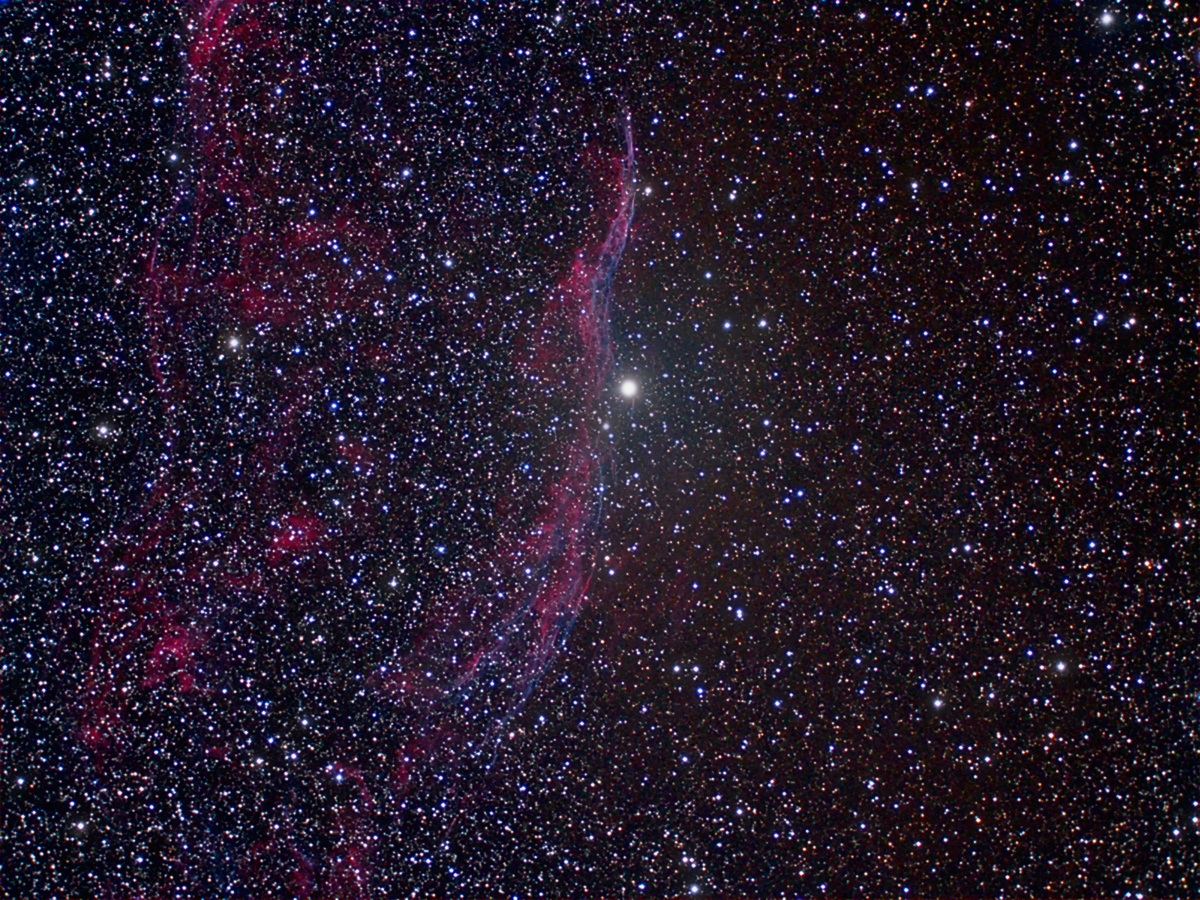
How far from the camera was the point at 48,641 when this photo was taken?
0.36m

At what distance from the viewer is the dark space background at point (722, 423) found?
36 centimetres

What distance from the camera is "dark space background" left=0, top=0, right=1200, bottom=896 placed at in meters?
0.36

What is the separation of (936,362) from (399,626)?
335 mm

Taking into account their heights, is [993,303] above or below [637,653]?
above

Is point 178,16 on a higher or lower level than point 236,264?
higher

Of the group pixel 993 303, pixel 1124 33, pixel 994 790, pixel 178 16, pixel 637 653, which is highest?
pixel 178 16

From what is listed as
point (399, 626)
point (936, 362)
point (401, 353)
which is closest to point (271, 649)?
point (399, 626)

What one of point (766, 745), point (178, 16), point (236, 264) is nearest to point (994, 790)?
point (766, 745)

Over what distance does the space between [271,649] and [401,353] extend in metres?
0.18

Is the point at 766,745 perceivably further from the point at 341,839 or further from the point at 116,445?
the point at 116,445

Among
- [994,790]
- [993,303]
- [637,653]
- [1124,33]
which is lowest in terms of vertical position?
[994,790]

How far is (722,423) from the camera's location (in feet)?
1.19

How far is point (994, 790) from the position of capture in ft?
1.20

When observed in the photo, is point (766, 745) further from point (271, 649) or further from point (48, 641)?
point (48, 641)
